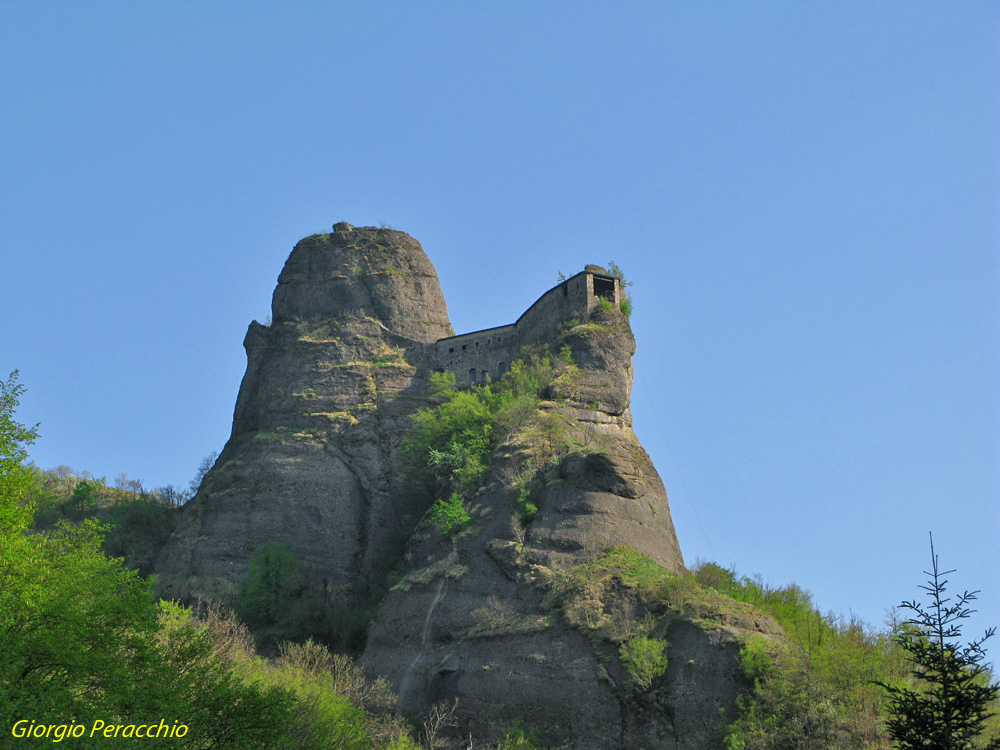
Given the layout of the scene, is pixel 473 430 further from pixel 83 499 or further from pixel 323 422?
pixel 83 499

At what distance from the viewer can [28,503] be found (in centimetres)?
2839

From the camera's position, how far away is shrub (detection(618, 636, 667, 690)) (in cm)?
3691

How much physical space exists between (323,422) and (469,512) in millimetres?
17097

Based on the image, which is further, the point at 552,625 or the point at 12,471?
the point at 552,625

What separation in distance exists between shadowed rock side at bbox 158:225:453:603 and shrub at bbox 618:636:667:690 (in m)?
21.2

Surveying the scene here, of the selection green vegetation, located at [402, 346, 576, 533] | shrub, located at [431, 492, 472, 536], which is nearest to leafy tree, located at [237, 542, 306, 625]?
green vegetation, located at [402, 346, 576, 533]

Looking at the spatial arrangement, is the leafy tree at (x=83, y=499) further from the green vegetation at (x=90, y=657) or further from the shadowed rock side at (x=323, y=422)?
the green vegetation at (x=90, y=657)

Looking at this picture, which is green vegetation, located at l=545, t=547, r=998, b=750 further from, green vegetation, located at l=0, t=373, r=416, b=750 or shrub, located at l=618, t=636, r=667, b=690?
green vegetation, located at l=0, t=373, r=416, b=750

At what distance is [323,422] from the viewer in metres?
61.8

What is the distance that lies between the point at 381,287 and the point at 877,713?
4352 cm

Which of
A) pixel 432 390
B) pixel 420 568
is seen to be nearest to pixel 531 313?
pixel 432 390
